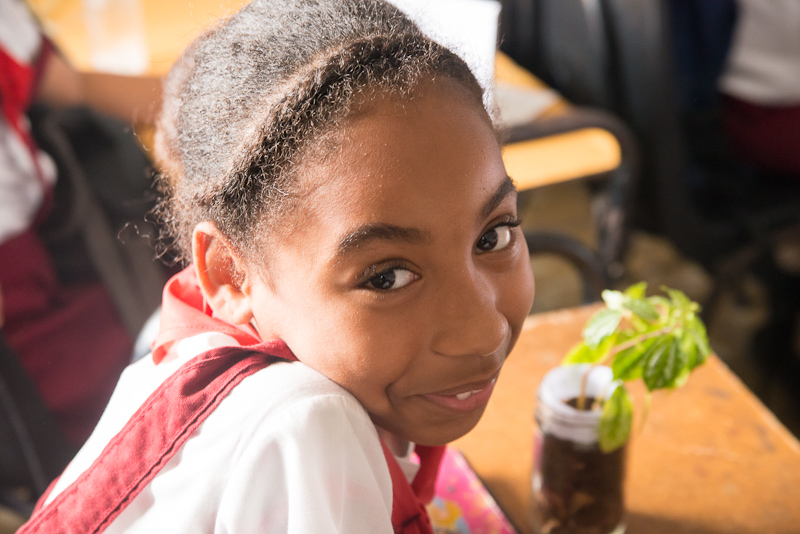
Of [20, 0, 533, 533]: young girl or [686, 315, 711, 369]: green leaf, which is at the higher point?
[20, 0, 533, 533]: young girl

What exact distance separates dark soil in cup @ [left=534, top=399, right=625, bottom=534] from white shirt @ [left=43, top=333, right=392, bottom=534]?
246 mm

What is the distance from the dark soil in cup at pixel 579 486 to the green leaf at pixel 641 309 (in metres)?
0.11

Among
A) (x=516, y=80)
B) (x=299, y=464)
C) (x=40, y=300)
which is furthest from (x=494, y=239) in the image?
(x=516, y=80)

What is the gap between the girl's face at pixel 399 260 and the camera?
41cm

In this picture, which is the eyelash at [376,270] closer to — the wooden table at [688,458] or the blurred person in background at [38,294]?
the wooden table at [688,458]

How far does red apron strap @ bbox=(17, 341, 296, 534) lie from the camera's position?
0.43 metres

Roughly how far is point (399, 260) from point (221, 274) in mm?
146

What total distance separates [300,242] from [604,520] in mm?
416

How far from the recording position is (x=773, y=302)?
71.2 inches

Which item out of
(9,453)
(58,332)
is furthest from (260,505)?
(58,332)

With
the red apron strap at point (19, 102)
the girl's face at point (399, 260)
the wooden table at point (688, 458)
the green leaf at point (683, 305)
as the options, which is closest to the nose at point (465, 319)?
the girl's face at point (399, 260)

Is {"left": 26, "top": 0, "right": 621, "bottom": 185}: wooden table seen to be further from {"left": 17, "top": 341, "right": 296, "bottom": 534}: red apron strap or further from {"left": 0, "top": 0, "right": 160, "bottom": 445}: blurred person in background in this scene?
{"left": 17, "top": 341, "right": 296, "bottom": 534}: red apron strap

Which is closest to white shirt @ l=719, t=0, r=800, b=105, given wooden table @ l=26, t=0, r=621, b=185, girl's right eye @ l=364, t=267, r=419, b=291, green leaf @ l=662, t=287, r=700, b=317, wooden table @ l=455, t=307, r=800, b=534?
wooden table @ l=26, t=0, r=621, b=185

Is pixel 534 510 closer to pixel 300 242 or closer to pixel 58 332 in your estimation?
pixel 300 242
